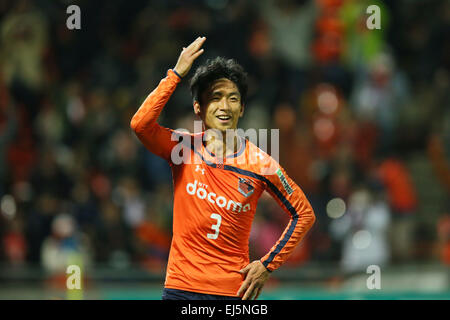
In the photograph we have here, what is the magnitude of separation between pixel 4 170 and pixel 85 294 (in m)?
2.54

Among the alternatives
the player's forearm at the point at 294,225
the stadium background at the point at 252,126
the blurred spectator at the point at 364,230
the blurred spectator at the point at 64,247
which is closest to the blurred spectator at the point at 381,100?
the stadium background at the point at 252,126

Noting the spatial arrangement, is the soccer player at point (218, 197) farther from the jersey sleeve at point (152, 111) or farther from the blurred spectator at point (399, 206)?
the blurred spectator at point (399, 206)

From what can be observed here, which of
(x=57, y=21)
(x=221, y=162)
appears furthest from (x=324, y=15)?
(x=221, y=162)

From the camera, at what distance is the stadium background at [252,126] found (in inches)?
382

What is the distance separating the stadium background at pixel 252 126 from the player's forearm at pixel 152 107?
482 centimetres

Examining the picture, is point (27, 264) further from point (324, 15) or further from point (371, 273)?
point (324, 15)

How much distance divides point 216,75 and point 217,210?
802 millimetres

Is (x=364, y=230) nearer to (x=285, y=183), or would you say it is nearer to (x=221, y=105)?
(x=285, y=183)

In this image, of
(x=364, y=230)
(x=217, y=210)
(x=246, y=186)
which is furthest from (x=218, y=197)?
(x=364, y=230)

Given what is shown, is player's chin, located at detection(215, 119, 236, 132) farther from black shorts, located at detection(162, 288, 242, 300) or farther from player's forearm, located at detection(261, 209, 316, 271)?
black shorts, located at detection(162, 288, 242, 300)

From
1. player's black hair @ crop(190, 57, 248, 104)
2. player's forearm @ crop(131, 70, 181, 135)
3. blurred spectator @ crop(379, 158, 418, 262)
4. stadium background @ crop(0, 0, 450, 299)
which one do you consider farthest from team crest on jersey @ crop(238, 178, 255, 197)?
blurred spectator @ crop(379, 158, 418, 262)

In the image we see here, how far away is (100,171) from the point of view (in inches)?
427

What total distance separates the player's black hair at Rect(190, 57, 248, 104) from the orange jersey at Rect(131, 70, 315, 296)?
0.31m
